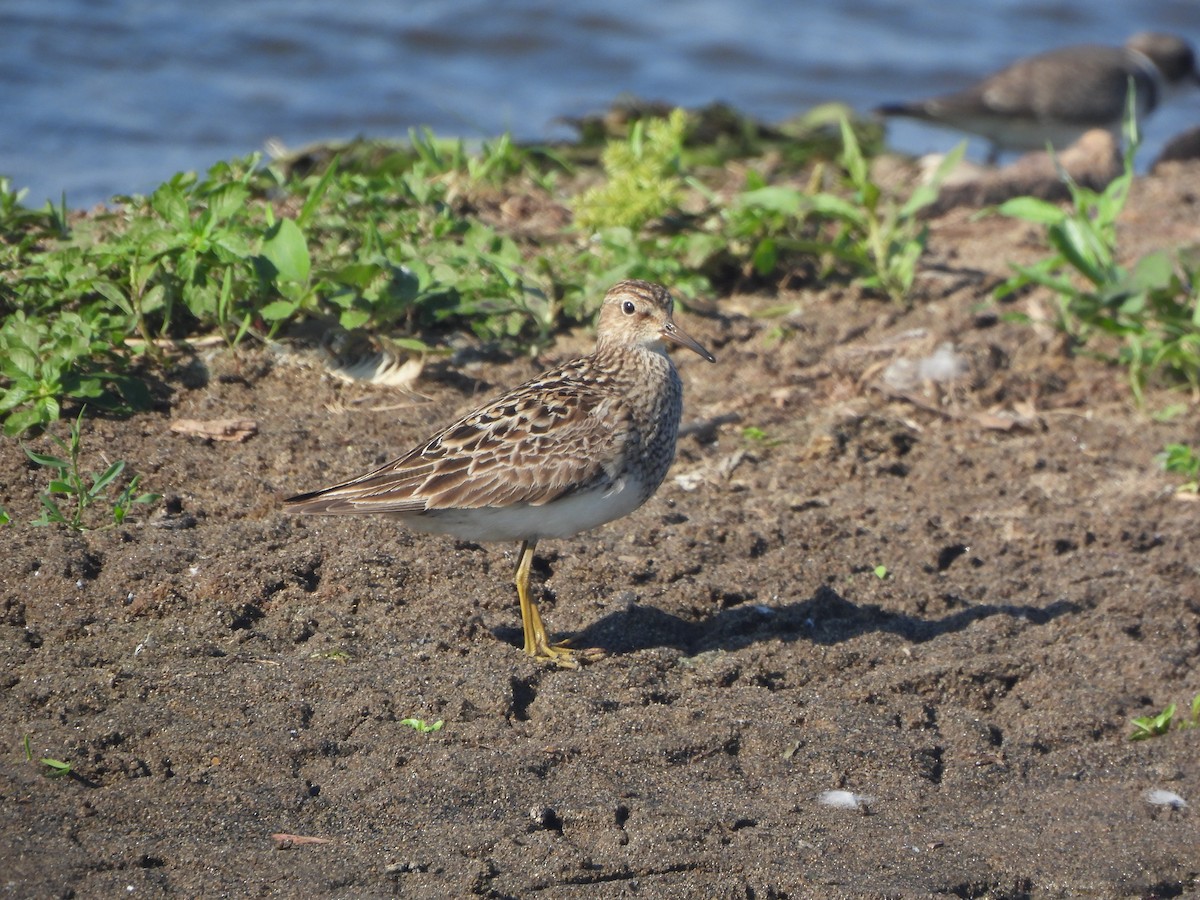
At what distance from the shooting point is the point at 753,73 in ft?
48.6

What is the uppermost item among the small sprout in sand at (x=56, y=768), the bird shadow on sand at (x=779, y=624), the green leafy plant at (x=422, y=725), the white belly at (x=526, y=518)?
the white belly at (x=526, y=518)

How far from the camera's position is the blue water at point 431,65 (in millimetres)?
11508

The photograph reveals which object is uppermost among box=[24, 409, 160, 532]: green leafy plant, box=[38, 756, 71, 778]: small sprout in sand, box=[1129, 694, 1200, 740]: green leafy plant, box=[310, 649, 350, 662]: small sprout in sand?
box=[24, 409, 160, 532]: green leafy plant

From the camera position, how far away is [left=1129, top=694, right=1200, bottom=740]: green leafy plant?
454 cm

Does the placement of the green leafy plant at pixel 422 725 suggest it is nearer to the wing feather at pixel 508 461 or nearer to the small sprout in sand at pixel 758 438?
the wing feather at pixel 508 461

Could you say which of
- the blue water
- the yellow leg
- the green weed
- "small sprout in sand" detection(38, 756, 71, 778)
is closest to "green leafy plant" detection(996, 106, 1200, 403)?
the green weed

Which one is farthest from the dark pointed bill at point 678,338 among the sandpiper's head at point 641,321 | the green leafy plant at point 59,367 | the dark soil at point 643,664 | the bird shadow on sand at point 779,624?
the green leafy plant at point 59,367

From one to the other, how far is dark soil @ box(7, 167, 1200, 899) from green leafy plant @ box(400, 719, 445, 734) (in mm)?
45

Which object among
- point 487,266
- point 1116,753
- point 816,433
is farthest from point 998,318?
point 1116,753

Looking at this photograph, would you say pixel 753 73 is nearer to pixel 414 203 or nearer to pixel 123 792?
pixel 414 203

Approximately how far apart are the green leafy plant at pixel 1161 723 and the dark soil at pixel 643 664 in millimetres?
54

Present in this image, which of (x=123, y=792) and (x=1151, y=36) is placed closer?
(x=123, y=792)

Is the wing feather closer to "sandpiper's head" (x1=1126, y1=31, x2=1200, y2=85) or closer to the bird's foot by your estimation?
the bird's foot

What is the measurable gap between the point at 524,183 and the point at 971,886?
17.4 ft
